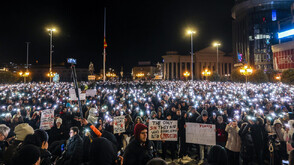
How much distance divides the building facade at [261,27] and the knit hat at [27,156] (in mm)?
74188

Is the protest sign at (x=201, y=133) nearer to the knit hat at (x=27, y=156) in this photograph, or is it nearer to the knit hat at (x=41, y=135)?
the knit hat at (x=41, y=135)

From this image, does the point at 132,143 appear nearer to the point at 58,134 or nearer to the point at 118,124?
the point at 118,124

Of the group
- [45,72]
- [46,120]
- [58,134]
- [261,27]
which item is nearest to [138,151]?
[58,134]

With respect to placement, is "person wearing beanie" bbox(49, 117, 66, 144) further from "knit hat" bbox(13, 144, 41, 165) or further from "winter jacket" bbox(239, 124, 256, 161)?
"winter jacket" bbox(239, 124, 256, 161)

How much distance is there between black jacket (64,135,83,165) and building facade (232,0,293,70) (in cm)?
7277

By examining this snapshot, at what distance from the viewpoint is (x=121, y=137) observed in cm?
744

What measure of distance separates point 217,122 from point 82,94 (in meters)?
7.07

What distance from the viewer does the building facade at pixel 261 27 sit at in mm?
69875

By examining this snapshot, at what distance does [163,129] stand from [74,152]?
9.88 feet

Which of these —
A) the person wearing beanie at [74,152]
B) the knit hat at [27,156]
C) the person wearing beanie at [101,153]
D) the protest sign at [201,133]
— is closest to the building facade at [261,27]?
the protest sign at [201,133]

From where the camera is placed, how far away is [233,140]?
254 inches

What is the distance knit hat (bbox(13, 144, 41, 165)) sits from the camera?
274 cm

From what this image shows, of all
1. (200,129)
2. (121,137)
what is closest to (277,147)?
(200,129)

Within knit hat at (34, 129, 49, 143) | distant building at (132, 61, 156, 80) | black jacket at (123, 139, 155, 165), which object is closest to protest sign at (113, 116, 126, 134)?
knit hat at (34, 129, 49, 143)
